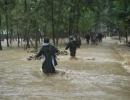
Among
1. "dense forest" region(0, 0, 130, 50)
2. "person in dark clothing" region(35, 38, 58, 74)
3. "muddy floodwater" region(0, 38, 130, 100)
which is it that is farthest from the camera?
"dense forest" region(0, 0, 130, 50)

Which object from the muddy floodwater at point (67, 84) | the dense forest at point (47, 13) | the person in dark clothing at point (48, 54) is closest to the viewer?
the muddy floodwater at point (67, 84)

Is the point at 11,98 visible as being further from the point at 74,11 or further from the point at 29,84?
the point at 74,11

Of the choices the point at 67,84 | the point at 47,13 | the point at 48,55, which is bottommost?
the point at 67,84

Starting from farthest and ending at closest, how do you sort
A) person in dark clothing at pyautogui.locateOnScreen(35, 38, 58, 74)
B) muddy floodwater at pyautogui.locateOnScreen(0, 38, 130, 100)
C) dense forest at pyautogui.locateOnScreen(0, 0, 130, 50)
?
dense forest at pyautogui.locateOnScreen(0, 0, 130, 50) → person in dark clothing at pyautogui.locateOnScreen(35, 38, 58, 74) → muddy floodwater at pyautogui.locateOnScreen(0, 38, 130, 100)

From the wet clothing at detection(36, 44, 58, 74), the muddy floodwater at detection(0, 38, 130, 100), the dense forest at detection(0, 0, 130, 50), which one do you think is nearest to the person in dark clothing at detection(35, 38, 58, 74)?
the wet clothing at detection(36, 44, 58, 74)

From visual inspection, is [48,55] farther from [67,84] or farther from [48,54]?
[67,84]

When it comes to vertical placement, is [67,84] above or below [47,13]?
below

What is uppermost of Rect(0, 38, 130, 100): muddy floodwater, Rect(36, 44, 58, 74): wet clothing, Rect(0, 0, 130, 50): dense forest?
Rect(0, 0, 130, 50): dense forest

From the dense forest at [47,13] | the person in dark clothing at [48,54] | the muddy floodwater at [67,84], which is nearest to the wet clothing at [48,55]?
the person in dark clothing at [48,54]

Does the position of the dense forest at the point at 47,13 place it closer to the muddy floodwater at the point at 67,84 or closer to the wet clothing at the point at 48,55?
the muddy floodwater at the point at 67,84

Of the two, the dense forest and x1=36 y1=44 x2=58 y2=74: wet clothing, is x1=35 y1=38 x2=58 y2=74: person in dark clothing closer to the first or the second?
x1=36 y1=44 x2=58 y2=74: wet clothing

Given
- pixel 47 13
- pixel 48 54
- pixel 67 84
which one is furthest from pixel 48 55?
pixel 47 13

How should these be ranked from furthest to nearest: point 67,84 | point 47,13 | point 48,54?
point 47,13, point 48,54, point 67,84

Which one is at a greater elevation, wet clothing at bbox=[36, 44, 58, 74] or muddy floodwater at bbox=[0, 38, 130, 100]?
wet clothing at bbox=[36, 44, 58, 74]
